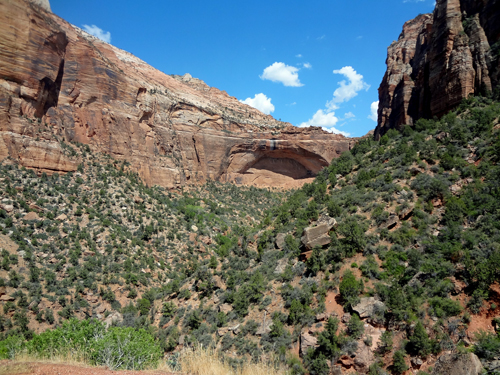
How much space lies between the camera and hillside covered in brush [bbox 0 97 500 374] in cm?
1038

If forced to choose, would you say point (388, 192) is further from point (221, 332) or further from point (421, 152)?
point (221, 332)

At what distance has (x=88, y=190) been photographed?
93.7 feet

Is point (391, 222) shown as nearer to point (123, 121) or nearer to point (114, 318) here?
point (114, 318)

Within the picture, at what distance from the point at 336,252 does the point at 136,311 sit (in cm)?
1455

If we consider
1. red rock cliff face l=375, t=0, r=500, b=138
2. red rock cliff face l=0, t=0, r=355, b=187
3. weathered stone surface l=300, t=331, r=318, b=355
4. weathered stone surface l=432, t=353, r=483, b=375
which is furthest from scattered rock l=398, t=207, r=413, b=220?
red rock cliff face l=0, t=0, r=355, b=187

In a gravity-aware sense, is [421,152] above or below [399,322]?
above

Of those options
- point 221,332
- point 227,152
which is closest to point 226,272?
point 221,332

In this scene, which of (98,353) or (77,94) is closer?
(98,353)

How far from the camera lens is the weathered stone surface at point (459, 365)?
7.01m

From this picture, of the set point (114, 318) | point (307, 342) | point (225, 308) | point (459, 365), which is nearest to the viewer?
point (459, 365)

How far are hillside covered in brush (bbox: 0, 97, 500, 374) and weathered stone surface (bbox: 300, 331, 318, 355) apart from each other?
0.17ft

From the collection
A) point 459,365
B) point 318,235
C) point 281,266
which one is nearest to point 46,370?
point 459,365

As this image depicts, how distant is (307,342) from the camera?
11.8 metres

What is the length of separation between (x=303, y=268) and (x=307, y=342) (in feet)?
15.0
